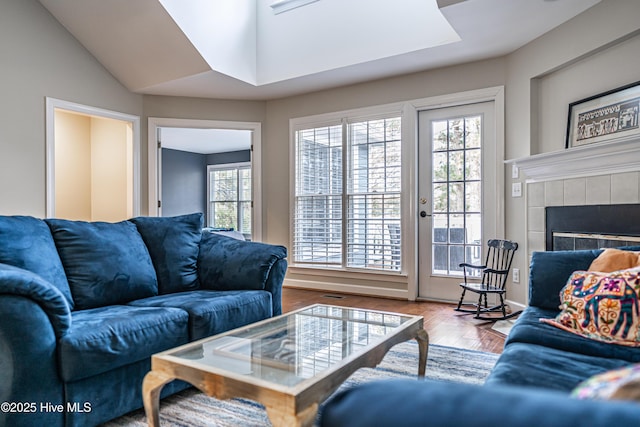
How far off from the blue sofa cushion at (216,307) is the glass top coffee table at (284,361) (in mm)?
360

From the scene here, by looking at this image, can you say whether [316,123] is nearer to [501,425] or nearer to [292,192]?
[292,192]

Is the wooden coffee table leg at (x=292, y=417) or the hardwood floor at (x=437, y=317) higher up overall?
the wooden coffee table leg at (x=292, y=417)

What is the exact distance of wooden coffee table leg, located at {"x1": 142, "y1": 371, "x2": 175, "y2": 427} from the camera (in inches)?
58.4

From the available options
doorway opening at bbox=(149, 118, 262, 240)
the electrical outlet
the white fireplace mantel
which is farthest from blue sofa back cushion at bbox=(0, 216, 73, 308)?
doorway opening at bbox=(149, 118, 262, 240)

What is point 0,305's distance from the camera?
4.99 feet

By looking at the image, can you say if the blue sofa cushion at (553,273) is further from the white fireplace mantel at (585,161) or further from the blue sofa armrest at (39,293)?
the blue sofa armrest at (39,293)

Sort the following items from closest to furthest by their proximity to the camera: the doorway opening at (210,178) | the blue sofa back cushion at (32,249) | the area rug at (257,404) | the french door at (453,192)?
the area rug at (257,404) → the blue sofa back cushion at (32,249) → the french door at (453,192) → the doorway opening at (210,178)

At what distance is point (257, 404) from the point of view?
6.68 feet

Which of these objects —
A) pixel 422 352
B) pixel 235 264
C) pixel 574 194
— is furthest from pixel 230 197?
pixel 422 352

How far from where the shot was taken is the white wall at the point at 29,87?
3828 mm

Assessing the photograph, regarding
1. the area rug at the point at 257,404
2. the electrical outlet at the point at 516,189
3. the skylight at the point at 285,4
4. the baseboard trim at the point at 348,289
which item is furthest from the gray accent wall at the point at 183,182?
the area rug at the point at 257,404

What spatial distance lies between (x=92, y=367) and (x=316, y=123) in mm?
4056

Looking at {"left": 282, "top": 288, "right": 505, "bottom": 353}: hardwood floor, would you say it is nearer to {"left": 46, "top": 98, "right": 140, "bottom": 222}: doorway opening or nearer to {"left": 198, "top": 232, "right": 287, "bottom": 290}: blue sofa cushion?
{"left": 198, "top": 232, "right": 287, "bottom": 290}: blue sofa cushion

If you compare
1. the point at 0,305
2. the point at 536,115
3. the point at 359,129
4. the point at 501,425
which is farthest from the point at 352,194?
the point at 501,425
